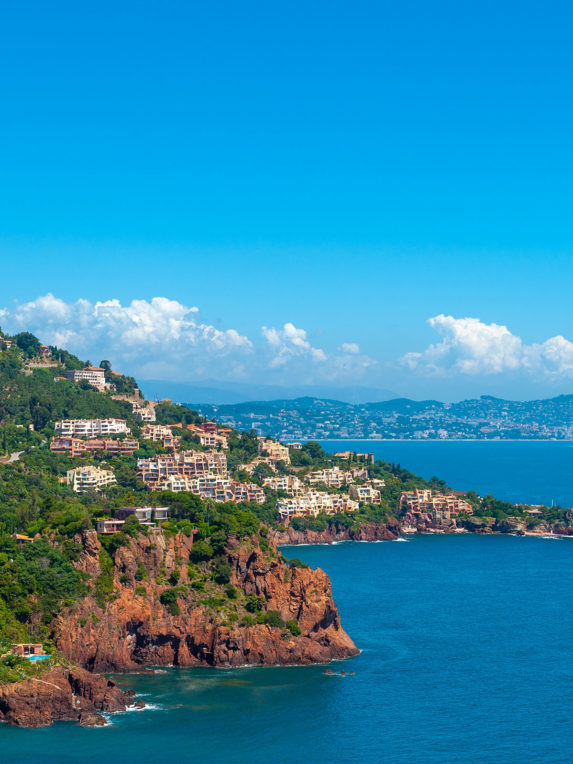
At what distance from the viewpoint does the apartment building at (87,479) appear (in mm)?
121762

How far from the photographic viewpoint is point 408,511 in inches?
6073

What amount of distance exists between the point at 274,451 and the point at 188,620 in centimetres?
9631

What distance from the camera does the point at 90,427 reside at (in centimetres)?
14675

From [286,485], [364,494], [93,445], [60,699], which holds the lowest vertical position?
[60,699]

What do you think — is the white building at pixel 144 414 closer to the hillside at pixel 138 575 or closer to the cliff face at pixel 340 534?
the hillside at pixel 138 575

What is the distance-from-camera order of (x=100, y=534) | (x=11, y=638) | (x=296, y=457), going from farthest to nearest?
(x=296, y=457), (x=100, y=534), (x=11, y=638)

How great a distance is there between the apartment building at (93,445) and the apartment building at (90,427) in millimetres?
2727

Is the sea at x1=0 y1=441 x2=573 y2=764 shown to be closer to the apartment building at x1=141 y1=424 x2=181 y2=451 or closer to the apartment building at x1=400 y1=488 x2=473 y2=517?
the apartment building at x1=400 y1=488 x2=473 y2=517

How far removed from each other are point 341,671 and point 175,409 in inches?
4330

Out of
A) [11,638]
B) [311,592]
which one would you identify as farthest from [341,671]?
[11,638]

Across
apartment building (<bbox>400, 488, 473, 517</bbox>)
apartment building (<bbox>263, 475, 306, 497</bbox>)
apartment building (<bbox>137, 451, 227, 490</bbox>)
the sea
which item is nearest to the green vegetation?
apartment building (<bbox>137, 451, 227, 490</bbox>)

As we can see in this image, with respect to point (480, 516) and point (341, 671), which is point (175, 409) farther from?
point (341, 671)

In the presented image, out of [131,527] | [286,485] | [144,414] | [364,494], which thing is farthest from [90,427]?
[131,527]

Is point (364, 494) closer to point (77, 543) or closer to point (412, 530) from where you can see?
point (412, 530)
